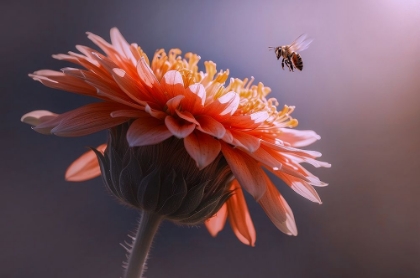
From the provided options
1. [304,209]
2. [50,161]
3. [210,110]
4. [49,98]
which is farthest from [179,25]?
[210,110]

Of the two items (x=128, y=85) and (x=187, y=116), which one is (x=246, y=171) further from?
(x=128, y=85)

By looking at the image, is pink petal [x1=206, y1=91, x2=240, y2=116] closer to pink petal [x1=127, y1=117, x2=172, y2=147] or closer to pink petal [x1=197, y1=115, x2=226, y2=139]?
pink petal [x1=197, y1=115, x2=226, y2=139]

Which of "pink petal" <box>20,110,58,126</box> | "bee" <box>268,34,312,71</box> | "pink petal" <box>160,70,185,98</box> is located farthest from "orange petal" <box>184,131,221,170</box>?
"bee" <box>268,34,312,71</box>

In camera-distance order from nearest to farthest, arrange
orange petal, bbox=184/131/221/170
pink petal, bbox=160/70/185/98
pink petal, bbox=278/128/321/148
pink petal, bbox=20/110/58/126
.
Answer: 1. orange petal, bbox=184/131/221/170
2. pink petal, bbox=160/70/185/98
3. pink petal, bbox=20/110/58/126
4. pink petal, bbox=278/128/321/148

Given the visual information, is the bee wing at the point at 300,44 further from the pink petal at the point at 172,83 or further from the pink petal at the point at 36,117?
the pink petal at the point at 36,117

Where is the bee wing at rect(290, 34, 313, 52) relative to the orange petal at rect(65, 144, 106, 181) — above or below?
above

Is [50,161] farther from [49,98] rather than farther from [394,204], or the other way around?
[394,204]
